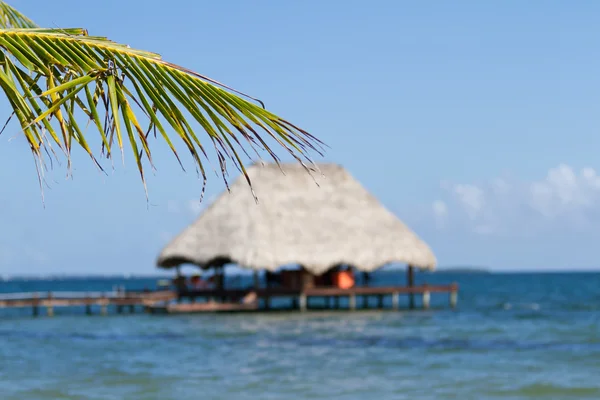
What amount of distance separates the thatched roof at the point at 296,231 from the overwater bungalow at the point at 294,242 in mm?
28

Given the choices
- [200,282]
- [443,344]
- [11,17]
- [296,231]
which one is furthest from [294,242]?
[11,17]

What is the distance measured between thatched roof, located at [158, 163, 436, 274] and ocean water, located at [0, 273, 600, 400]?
185 cm

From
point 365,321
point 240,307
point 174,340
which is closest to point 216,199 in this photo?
point 240,307

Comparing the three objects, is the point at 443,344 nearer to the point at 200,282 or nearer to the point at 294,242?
the point at 294,242

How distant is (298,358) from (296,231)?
12.1 metres

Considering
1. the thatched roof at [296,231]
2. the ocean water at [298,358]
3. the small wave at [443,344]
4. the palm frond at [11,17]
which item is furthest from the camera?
the thatched roof at [296,231]

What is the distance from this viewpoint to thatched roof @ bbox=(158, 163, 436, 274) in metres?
26.9

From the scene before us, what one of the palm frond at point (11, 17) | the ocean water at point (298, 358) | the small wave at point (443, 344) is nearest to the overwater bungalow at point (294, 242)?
the ocean water at point (298, 358)

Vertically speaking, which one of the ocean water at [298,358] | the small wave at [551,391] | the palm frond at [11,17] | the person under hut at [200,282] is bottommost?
the small wave at [551,391]

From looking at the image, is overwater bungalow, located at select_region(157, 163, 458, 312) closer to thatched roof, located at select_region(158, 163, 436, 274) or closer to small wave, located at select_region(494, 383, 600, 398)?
thatched roof, located at select_region(158, 163, 436, 274)

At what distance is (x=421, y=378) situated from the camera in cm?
1309

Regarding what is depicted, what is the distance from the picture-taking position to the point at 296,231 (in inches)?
1093

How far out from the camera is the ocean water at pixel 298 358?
12062 millimetres

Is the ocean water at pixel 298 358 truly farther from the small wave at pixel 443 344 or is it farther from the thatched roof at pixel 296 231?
the thatched roof at pixel 296 231
